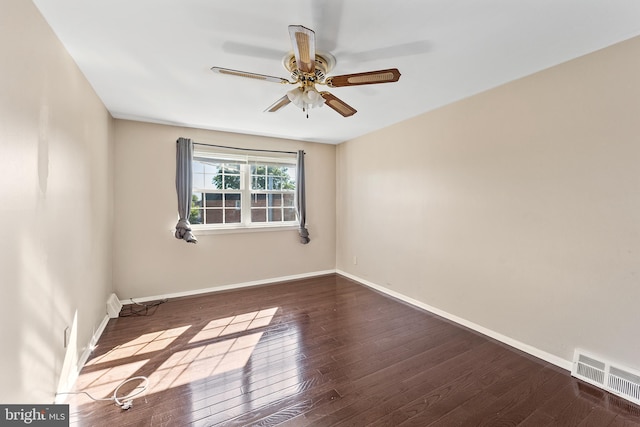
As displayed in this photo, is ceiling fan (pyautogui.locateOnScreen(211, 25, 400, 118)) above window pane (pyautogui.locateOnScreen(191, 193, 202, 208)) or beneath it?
above

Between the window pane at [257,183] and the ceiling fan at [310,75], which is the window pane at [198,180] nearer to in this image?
the window pane at [257,183]

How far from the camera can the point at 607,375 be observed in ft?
6.12

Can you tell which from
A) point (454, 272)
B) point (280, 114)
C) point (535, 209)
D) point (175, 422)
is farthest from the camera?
point (280, 114)

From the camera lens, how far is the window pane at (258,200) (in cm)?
427

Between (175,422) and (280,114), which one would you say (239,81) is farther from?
(175,422)

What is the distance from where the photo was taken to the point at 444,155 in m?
3.04

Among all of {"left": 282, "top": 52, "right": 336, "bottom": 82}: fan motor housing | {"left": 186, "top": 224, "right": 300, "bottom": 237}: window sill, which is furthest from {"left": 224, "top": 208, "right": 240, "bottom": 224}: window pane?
{"left": 282, "top": 52, "right": 336, "bottom": 82}: fan motor housing

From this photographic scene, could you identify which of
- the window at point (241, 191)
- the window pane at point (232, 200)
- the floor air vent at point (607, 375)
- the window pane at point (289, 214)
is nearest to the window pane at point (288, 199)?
the window at point (241, 191)

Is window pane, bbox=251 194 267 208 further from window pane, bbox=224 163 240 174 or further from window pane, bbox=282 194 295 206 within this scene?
window pane, bbox=224 163 240 174

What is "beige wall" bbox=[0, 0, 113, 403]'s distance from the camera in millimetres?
1202

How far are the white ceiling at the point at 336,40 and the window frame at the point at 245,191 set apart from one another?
4.17 ft

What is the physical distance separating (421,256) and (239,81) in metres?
2.82

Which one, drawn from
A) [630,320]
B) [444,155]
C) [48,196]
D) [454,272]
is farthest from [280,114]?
[630,320]

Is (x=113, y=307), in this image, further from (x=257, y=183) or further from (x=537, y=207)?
(x=537, y=207)
